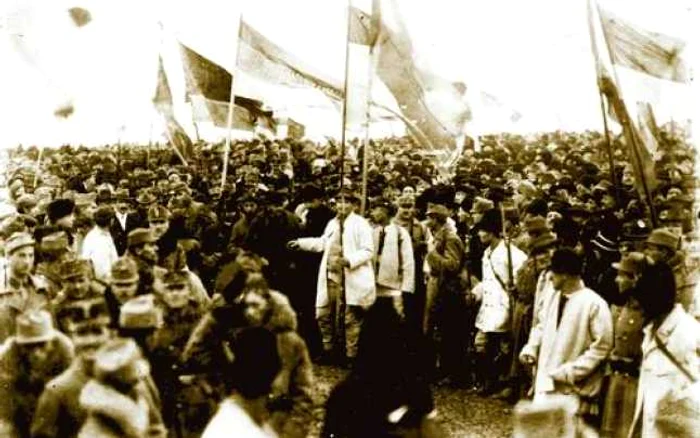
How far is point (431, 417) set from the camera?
424cm

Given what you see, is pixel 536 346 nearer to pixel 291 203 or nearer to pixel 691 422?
pixel 691 422

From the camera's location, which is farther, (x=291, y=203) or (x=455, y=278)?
(x=291, y=203)

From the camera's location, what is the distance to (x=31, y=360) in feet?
17.1

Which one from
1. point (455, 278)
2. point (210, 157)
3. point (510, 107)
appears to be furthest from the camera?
point (510, 107)

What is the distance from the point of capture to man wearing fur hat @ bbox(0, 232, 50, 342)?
5922mm

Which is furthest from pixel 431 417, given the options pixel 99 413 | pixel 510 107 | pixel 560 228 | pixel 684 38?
pixel 510 107

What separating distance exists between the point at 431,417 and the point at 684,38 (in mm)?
4464

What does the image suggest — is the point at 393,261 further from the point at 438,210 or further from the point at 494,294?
the point at 494,294

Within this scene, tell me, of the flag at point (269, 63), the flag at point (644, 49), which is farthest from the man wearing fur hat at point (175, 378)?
the flag at point (269, 63)

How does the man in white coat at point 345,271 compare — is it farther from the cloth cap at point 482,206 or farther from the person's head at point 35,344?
the person's head at point 35,344

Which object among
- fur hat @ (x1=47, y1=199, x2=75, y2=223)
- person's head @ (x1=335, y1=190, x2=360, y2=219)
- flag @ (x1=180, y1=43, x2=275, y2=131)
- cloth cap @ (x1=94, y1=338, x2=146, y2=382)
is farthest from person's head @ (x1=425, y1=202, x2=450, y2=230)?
cloth cap @ (x1=94, y1=338, x2=146, y2=382)

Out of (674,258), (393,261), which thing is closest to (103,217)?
(393,261)

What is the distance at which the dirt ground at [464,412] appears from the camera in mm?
7434

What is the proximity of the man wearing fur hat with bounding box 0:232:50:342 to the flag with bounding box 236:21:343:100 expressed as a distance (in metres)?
4.27
